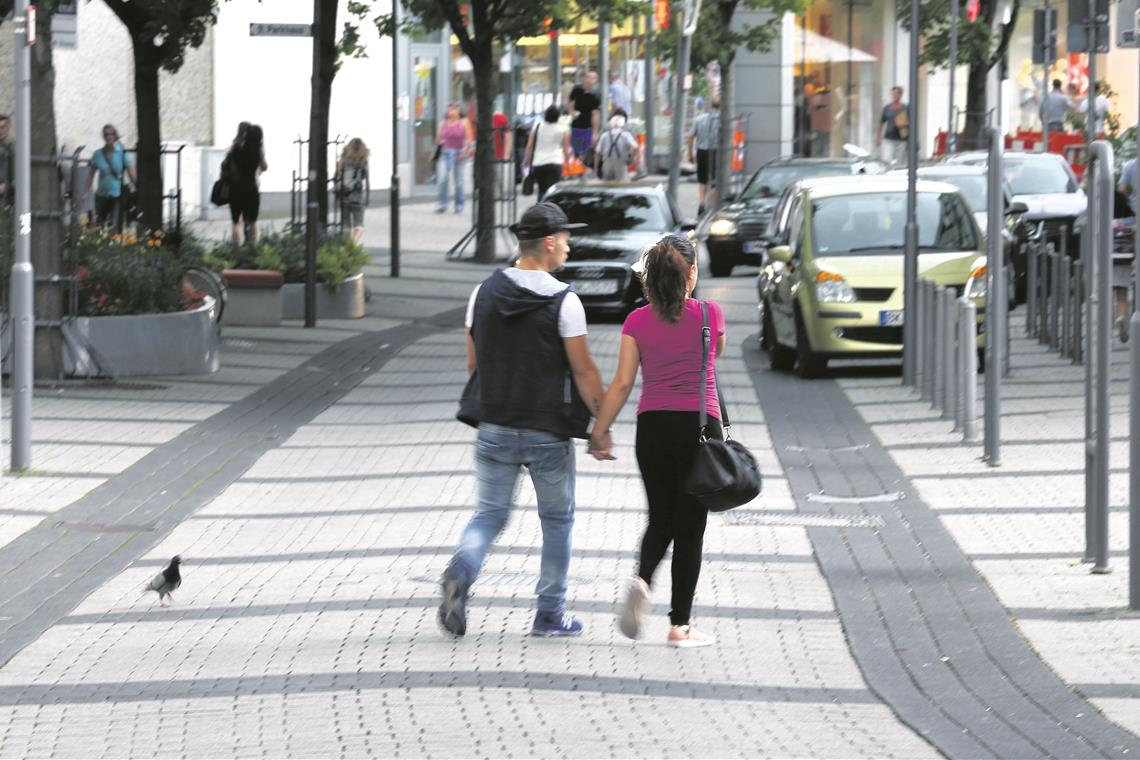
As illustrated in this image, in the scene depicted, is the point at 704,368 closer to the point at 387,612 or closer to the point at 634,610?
the point at 634,610

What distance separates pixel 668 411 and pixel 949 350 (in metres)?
7.31

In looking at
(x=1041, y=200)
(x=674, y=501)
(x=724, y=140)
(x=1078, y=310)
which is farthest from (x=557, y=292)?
(x=724, y=140)

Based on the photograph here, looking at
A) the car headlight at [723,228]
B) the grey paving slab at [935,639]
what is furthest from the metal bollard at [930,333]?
the car headlight at [723,228]

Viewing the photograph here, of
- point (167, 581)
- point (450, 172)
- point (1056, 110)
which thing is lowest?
point (167, 581)

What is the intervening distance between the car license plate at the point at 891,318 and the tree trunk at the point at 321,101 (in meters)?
7.05

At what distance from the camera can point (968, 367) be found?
14.5 metres

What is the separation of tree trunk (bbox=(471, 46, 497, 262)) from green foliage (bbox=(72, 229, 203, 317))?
11.6 meters

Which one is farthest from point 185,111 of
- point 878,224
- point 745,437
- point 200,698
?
point 200,698

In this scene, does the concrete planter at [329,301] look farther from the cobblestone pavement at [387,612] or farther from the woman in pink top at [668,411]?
the woman in pink top at [668,411]

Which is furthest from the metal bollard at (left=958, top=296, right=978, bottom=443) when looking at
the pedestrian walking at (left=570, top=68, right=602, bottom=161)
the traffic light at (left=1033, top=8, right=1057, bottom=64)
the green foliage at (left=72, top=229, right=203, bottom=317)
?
the pedestrian walking at (left=570, top=68, right=602, bottom=161)

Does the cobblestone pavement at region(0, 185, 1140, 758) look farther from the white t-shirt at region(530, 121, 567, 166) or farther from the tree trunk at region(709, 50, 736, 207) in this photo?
the tree trunk at region(709, 50, 736, 207)

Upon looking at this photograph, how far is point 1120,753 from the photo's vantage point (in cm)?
693

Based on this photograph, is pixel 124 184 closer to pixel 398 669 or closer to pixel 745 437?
pixel 745 437

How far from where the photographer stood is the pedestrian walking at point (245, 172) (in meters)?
27.7
